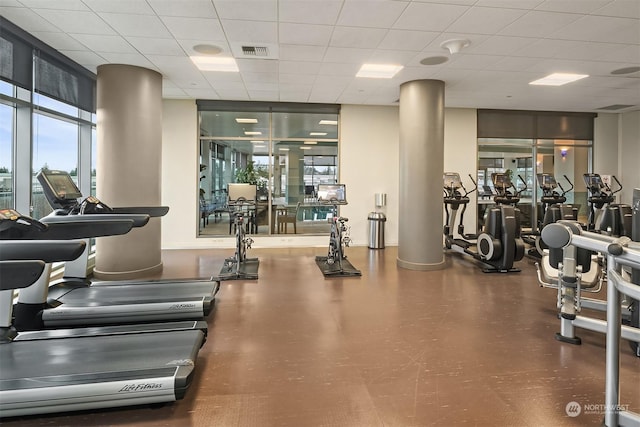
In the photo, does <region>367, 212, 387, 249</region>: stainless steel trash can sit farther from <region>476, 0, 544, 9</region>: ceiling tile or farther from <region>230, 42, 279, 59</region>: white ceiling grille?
<region>476, 0, 544, 9</region>: ceiling tile

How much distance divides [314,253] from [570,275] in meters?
4.78

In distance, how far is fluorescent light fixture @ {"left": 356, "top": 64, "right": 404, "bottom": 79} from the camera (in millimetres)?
5551

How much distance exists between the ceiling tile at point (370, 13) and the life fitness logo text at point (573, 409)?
367 cm

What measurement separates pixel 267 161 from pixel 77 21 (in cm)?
466

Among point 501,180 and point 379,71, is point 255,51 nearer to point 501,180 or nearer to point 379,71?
point 379,71

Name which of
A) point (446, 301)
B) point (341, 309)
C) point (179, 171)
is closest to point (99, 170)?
point (179, 171)

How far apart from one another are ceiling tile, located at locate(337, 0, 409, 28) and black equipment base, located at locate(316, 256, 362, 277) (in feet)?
11.2

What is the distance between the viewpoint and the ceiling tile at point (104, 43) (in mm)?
4453

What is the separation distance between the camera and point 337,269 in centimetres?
581

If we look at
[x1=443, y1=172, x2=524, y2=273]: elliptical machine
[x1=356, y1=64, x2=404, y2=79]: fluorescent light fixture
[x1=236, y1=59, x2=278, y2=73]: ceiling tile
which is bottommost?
[x1=443, y1=172, x2=524, y2=273]: elliptical machine

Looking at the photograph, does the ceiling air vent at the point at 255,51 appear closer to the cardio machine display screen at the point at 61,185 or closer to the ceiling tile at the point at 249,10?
the ceiling tile at the point at 249,10

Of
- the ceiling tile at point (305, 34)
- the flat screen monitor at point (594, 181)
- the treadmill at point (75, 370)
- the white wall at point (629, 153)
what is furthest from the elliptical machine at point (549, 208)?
the treadmill at point (75, 370)

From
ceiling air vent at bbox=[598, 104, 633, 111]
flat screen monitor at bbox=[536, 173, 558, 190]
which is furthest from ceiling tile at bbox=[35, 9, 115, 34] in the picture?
ceiling air vent at bbox=[598, 104, 633, 111]

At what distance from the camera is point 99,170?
5.34 meters
